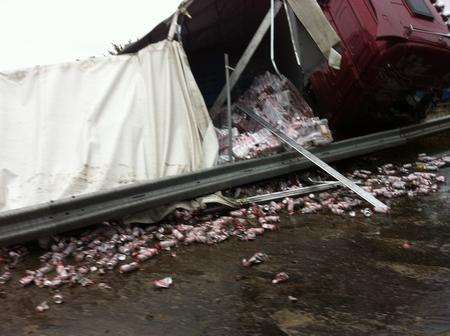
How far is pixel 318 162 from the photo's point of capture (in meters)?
5.10

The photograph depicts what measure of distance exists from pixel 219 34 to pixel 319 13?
2.55 metres

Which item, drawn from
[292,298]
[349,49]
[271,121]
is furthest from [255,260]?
[349,49]

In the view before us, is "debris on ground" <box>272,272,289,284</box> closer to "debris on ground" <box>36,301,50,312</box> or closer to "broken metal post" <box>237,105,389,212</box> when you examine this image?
"debris on ground" <box>36,301,50,312</box>

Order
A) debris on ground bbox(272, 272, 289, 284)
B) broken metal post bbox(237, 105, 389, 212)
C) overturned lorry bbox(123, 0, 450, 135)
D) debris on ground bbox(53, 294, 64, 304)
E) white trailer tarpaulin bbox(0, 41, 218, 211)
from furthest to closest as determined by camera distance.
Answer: overturned lorry bbox(123, 0, 450, 135) < broken metal post bbox(237, 105, 389, 212) < white trailer tarpaulin bbox(0, 41, 218, 211) < debris on ground bbox(272, 272, 289, 284) < debris on ground bbox(53, 294, 64, 304)

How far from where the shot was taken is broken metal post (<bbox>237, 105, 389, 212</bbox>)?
15.2ft

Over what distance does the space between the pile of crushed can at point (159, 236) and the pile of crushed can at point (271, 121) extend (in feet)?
1.57

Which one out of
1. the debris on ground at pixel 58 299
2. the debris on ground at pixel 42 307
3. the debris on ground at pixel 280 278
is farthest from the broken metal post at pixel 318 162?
the debris on ground at pixel 42 307

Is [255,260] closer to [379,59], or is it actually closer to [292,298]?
[292,298]

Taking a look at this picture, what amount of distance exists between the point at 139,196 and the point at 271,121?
7.55 feet

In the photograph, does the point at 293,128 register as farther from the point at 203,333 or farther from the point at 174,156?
the point at 203,333

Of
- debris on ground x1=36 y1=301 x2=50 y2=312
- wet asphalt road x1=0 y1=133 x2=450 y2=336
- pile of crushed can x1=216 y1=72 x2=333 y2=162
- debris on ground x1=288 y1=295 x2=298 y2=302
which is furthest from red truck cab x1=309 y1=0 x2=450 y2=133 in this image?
debris on ground x1=36 y1=301 x2=50 y2=312

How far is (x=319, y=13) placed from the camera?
4461mm

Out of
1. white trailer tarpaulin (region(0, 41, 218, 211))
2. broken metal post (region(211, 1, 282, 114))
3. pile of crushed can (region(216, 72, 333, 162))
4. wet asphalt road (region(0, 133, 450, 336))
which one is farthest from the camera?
pile of crushed can (region(216, 72, 333, 162))

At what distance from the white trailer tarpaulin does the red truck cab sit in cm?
187
